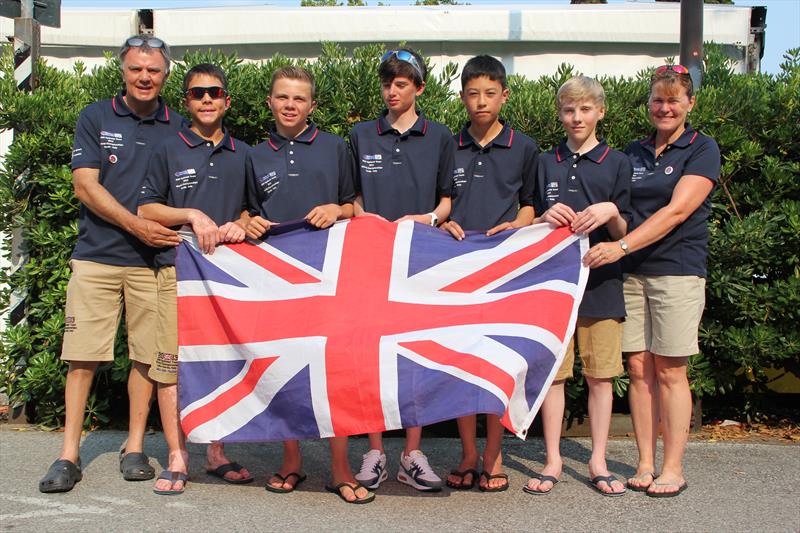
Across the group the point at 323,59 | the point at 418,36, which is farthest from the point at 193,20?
the point at 323,59

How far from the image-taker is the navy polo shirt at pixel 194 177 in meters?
5.12

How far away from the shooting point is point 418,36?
29.9 ft

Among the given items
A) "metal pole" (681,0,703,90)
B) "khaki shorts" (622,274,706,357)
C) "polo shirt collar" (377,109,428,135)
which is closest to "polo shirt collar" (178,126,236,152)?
"polo shirt collar" (377,109,428,135)

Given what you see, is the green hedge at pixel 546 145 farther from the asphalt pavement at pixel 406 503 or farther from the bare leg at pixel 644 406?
the bare leg at pixel 644 406

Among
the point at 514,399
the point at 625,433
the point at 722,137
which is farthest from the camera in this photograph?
the point at 625,433

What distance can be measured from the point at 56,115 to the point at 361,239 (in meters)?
2.60

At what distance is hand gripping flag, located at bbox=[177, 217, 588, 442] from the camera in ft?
15.4

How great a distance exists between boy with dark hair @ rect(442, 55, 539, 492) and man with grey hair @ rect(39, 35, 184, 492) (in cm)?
170

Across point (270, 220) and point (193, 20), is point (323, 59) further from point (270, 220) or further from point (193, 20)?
point (193, 20)

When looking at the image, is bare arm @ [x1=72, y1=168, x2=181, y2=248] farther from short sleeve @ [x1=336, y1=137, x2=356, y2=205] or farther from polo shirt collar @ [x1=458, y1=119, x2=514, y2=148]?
polo shirt collar @ [x1=458, y1=119, x2=514, y2=148]

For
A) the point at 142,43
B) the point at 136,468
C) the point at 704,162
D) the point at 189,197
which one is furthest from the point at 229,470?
the point at 704,162

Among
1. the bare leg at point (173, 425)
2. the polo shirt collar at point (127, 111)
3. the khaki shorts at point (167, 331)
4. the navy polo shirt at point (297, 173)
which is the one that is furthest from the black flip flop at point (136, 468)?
the polo shirt collar at point (127, 111)

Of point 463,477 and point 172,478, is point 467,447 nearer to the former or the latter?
point 463,477

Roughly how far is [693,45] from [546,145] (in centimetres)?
132
